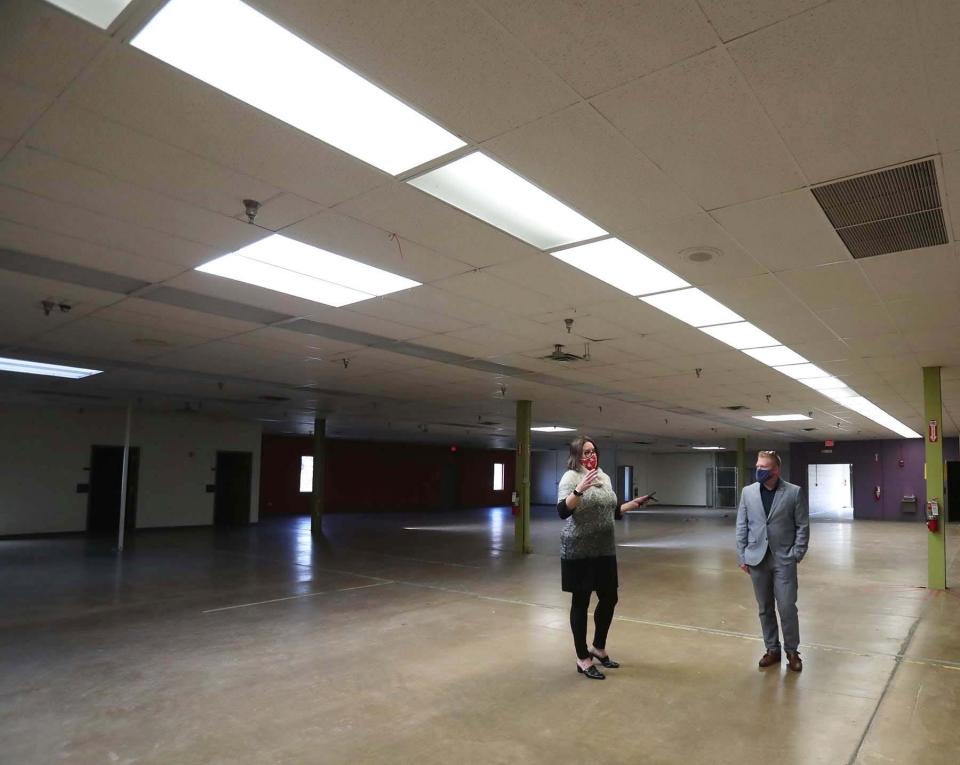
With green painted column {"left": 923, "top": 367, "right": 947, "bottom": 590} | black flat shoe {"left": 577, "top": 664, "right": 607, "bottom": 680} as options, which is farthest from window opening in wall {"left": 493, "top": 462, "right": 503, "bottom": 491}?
black flat shoe {"left": 577, "top": 664, "right": 607, "bottom": 680}

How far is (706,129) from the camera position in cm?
274

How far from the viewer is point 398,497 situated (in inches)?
979

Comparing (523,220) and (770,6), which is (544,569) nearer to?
(523,220)

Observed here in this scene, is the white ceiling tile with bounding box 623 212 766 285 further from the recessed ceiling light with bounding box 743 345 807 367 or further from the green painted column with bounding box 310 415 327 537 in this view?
the green painted column with bounding box 310 415 327 537

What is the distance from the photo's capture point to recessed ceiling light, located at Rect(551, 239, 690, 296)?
424 centimetres

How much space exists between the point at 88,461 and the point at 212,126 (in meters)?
13.8

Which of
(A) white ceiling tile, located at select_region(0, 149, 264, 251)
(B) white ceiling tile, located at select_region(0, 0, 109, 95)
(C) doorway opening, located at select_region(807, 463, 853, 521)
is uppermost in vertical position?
(B) white ceiling tile, located at select_region(0, 0, 109, 95)

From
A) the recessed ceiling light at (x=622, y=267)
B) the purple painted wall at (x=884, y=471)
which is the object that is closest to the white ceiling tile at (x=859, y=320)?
the recessed ceiling light at (x=622, y=267)

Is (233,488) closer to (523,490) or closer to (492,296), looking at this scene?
(523,490)

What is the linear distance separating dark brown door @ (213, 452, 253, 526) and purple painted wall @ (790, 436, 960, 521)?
656 inches

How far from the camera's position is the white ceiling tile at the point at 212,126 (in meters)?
2.43

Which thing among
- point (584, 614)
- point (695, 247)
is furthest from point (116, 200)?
point (584, 614)

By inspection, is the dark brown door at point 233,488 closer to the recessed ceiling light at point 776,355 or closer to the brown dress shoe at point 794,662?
the recessed ceiling light at point 776,355

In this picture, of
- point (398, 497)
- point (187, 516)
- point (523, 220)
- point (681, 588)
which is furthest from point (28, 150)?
point (398, 497)
